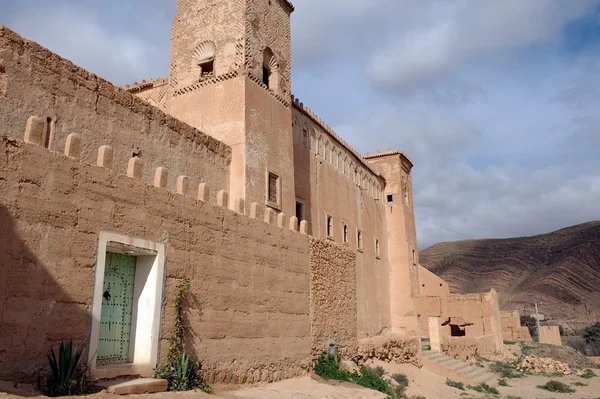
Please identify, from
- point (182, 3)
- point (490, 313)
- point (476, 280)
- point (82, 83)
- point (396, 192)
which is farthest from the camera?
point (476, 280)

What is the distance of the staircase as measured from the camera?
639 inches

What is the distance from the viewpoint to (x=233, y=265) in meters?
8.55

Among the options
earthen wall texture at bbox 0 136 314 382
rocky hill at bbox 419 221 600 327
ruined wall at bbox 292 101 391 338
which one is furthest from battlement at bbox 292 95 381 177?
rocky hill at bbox 419 221 600 327

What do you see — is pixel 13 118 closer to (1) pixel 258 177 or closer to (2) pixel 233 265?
(2) pixel 233 265

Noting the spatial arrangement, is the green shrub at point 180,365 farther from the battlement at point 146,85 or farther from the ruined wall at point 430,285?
the ruined wall at point 430,285

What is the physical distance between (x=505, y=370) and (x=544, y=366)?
199 cm

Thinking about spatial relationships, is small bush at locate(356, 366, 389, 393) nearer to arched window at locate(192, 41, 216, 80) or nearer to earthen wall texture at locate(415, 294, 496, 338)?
arched window at locate(192, 41, 216, 80)

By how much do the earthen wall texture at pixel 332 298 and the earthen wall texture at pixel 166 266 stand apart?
323 millimetres

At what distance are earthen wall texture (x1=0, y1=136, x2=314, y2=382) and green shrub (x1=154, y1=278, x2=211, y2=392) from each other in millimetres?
121

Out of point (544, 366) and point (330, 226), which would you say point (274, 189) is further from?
point (544, 366)

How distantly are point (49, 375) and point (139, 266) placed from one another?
1.97 meters

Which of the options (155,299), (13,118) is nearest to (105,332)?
(155,299)

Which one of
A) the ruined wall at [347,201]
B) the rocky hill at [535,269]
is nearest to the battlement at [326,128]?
the ruined wall at [347,201]

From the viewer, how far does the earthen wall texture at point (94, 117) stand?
8820 millimetres
